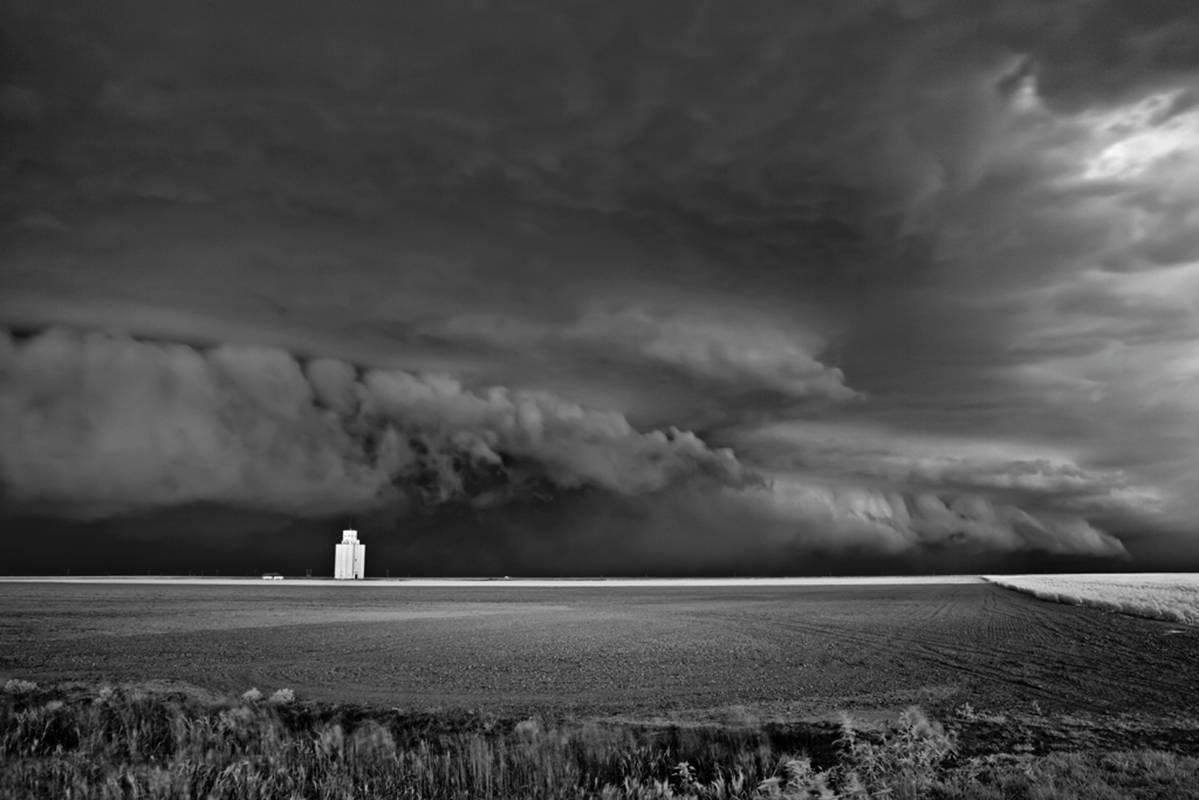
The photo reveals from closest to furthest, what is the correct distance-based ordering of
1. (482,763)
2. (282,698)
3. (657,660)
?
1. (482,763)
2. (282,698)
3. (657,660)

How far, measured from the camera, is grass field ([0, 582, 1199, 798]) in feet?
43.5

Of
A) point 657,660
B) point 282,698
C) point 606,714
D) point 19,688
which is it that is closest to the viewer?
point 606,714

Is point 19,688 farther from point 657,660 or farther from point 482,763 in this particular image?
point 657,660

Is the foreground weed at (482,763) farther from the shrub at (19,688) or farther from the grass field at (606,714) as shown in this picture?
the shrub at (19,688)

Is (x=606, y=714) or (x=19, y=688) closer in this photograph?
(x=606, y=714)

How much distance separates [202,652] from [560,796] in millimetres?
28801

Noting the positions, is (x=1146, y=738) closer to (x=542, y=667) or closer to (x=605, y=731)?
(x=605, y=731)

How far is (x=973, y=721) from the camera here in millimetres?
17641

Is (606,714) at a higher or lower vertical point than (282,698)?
lower

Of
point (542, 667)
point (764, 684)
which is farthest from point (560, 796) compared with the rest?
point (542, 667)

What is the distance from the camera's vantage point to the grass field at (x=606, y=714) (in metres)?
13.2

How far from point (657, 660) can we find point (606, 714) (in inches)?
473

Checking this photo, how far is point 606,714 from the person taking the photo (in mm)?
20641

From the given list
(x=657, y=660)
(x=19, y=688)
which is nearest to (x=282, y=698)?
(x=19, y=688)
